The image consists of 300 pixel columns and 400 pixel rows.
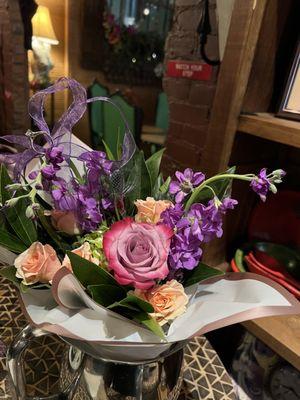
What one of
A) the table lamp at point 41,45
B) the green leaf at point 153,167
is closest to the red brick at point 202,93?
the green leaf at point 153,167

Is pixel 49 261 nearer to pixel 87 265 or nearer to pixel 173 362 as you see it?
pixel 87 265

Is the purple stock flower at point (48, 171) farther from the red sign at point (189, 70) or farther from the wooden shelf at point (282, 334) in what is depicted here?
the red sign at point (189, 70)

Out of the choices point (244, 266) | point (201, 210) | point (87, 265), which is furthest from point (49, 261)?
point (244, 266)

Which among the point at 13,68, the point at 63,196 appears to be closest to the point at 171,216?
the point at 63,196

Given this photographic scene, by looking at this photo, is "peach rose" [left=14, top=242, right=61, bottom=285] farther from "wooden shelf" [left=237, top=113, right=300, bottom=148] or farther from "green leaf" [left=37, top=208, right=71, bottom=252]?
"wooden shelf" [left=237, top=113, right=300, bottom=148]

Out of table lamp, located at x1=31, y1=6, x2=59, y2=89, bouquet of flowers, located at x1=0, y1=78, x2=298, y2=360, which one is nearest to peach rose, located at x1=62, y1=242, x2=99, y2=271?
bouquet of flowers, located at x1=0, y1=78, x2=298, y2=360

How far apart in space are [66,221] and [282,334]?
63cm

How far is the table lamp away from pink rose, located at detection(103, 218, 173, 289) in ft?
10.8

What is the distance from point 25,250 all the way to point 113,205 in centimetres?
13

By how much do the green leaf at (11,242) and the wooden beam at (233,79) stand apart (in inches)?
24.0

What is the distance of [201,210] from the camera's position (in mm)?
412

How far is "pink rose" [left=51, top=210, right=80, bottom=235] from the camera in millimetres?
450

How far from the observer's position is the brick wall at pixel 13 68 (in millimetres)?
2033

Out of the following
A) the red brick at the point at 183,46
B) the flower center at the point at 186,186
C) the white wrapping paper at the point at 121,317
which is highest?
the red brick at the point at 183,46
